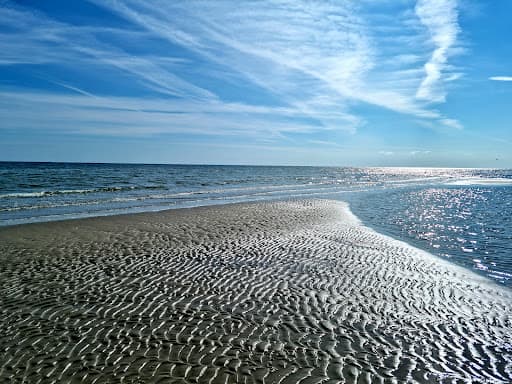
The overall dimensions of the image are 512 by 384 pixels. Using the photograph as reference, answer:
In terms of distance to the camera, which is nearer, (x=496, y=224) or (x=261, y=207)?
(x=496, y=224)

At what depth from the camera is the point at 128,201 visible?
31.3 m

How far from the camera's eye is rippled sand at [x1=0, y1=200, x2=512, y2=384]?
5.83m

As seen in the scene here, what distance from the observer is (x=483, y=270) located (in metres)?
11.6

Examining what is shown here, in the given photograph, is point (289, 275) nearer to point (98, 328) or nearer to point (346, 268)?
point (346, 268)

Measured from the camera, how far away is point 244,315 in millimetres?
7891

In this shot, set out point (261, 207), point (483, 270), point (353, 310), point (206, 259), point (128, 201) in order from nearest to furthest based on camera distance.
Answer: point (353, 310), point (483, 270), point (206, 259), point (261, 207), point (128, 201)

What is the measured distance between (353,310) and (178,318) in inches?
167

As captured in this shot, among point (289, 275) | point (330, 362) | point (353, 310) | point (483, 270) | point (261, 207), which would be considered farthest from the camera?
point (261, 207)

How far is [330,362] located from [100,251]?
10.9 meters

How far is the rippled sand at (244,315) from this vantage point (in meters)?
5.83

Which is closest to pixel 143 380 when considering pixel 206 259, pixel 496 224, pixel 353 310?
pixel 353 310

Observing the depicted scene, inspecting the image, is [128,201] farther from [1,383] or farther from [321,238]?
[1,383]

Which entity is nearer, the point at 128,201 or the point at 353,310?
the point at 353,310

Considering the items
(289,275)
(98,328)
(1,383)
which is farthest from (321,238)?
(1,383)
